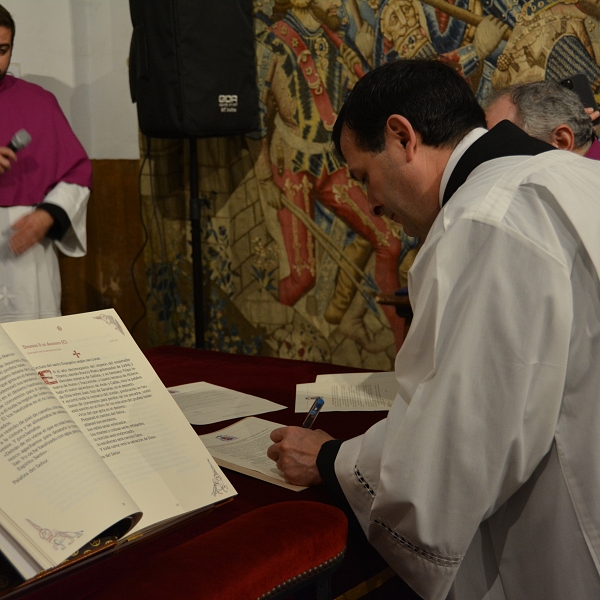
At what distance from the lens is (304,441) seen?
1374 mm

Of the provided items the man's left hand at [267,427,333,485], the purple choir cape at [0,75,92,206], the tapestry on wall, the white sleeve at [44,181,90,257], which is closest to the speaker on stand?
the tapestry on wall

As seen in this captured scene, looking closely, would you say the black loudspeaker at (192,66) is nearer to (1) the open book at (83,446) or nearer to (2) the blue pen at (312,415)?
(2) the blue pen at (312,415)

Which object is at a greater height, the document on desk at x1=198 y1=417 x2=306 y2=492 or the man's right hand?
the man's right hand

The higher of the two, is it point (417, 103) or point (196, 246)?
point (417, 103)

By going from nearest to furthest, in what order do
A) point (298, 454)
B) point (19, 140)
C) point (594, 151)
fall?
point (298, 454), point (594, 151), point (19, 140)

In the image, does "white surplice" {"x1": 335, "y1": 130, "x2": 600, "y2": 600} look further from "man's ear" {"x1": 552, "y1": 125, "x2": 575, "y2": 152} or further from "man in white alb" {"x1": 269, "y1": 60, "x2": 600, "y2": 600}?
"man's ear" {"x1": 552, "y1": 125, "x2": 575, "y2": 152}

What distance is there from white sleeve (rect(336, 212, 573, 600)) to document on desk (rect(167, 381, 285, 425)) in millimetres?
576

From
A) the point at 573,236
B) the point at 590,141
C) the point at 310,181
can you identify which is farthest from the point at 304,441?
the point at 310,181

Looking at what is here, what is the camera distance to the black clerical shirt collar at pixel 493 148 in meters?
1.39

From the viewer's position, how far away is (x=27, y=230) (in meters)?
3.17

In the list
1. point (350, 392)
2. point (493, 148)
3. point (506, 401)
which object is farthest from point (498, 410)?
point (350, 392)

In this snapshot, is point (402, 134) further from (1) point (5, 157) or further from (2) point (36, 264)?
(2) point (36, 264)

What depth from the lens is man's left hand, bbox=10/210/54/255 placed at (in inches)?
125

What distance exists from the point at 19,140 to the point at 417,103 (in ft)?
6.95
